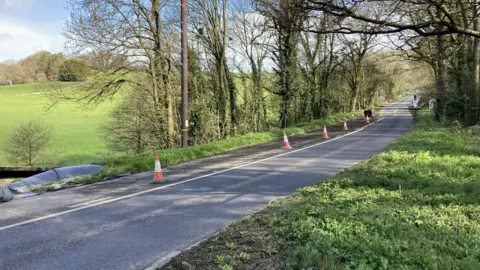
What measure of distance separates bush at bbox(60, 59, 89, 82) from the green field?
2.24ft

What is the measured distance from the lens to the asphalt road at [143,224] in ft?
16.0

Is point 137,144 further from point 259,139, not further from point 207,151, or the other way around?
point 207,151

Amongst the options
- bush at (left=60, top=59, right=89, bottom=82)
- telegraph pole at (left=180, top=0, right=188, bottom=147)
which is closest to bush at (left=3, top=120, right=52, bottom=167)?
bush at (left=60, top=59, right=89, bottom=82)

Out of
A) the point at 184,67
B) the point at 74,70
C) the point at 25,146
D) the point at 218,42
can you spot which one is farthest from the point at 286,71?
the point at 25,146

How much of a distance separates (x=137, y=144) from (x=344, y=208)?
20.0 m

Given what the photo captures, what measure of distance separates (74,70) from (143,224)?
14.7 meters

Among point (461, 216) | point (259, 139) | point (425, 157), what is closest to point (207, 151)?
point (259, 139)

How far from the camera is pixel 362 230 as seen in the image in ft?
16.1

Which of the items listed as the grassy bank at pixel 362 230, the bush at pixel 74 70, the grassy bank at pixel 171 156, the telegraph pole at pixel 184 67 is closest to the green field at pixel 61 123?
the bush at pixel 74 70

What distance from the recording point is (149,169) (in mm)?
12156

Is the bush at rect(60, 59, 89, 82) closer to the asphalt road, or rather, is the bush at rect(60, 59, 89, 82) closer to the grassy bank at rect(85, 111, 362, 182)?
the grassy bank at rect(85, 111, 362, 182)

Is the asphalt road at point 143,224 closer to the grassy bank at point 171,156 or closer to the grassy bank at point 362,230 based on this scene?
the grassy bank at point 362,230

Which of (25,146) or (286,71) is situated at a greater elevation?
(286,71)

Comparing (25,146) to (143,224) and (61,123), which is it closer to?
(61,123)
